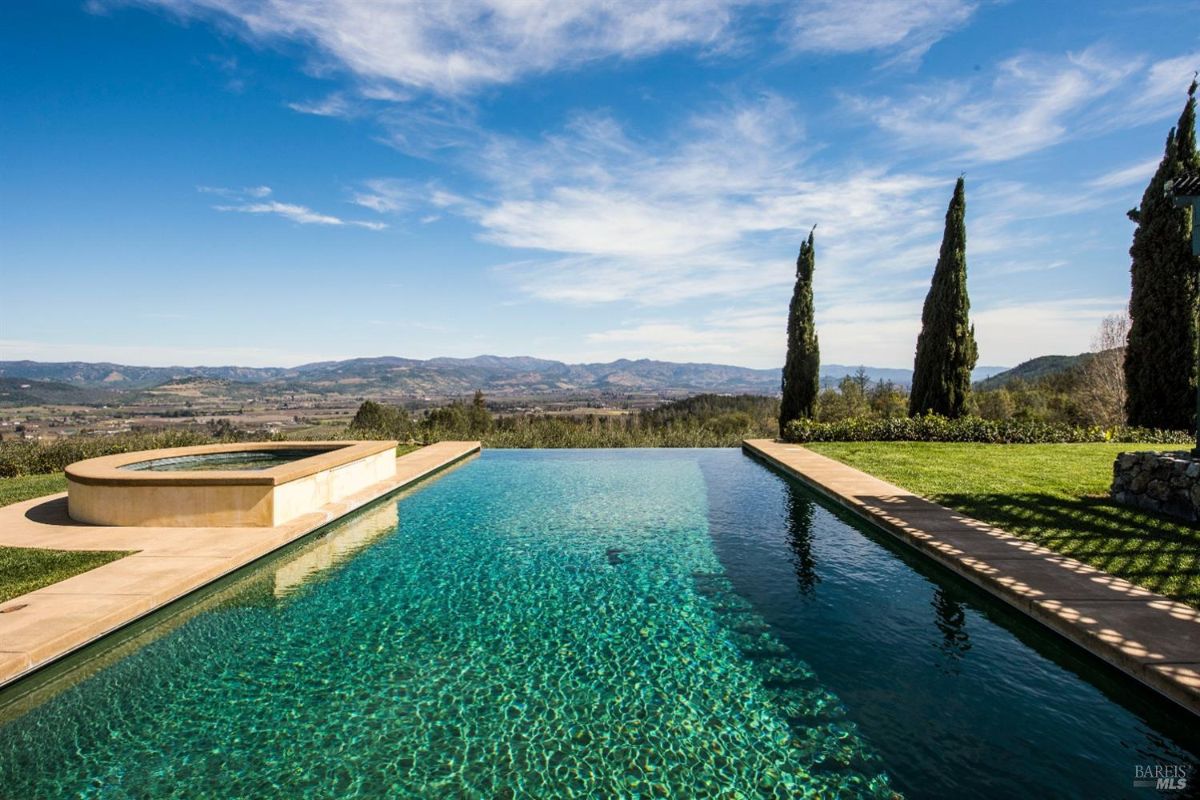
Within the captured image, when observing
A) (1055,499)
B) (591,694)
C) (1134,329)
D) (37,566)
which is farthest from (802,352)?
(37,566)

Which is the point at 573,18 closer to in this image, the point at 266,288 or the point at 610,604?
the point at 610,604

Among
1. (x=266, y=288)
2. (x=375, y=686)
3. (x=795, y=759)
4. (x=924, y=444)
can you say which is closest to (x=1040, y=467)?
(x=924, y=444)

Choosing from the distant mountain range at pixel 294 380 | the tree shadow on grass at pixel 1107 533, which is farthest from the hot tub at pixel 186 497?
the distant mountain range at pixel 294 380

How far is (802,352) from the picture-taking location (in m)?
16.8

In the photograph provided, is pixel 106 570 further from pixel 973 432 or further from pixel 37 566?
pixel 973 432

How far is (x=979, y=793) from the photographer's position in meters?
2.55

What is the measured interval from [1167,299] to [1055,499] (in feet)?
36.8

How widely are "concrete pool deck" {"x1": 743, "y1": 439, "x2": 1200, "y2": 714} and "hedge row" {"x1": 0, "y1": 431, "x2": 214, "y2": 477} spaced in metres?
15.0

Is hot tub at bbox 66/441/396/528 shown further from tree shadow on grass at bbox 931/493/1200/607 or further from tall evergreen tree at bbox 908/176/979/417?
tall evergreen tree at bbox 908/176/979/417

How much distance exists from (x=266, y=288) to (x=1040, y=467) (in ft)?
117

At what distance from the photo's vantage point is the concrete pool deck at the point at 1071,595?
323 cm

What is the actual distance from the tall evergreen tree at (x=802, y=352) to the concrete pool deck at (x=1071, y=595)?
969cm

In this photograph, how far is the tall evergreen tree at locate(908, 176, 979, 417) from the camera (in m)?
15.3

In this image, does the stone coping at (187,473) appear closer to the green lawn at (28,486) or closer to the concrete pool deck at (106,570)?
the concrete pool deck at (106,570)
